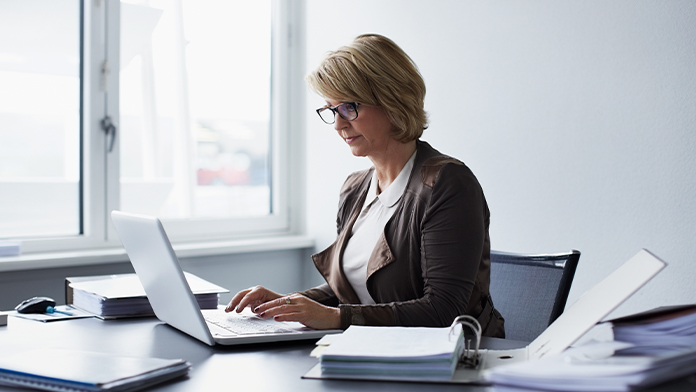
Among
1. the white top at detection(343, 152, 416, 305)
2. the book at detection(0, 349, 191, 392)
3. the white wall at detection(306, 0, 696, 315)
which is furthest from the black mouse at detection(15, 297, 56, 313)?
the white wall at detection(306, 0, 696, 315)

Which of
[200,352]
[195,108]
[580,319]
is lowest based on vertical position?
[200,352]

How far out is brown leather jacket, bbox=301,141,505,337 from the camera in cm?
133

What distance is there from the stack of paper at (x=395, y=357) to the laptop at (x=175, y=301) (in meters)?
0.23

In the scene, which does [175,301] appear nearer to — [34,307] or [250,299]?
[250,299]

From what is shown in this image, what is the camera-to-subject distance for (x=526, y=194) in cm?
218

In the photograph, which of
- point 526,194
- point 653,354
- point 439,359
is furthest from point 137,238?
point 526,194

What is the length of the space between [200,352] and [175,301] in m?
0.13

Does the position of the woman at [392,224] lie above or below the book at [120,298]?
above

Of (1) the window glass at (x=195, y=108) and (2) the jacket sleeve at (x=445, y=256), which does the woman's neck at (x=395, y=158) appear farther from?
(1) the window glass at (x=195, y=108)

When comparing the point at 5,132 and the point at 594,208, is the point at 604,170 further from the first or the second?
the point at 5,132

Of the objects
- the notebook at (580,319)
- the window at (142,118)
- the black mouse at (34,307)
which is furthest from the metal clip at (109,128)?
the notebook at (580,319)

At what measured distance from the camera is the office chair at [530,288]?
4.79 feet

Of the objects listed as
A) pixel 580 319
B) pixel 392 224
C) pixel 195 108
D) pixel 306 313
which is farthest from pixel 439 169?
pixel 195 108

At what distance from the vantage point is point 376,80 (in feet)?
5.23
